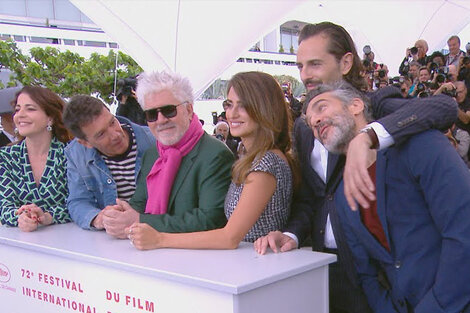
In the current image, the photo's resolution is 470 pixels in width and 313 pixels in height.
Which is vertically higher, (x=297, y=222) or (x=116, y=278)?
(x=297, y=222)

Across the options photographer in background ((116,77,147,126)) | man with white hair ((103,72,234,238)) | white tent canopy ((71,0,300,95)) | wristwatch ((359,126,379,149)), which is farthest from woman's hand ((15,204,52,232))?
white tent canopy ((71,0,300,95))

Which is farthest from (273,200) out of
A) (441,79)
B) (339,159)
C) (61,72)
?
(61,72)

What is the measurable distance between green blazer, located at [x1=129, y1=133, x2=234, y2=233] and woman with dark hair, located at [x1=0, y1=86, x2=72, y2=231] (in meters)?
0.88

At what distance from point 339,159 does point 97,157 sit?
1.41m

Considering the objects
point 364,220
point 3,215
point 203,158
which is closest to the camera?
point 364,220

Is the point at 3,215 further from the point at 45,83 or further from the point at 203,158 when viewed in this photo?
the point at 45,83

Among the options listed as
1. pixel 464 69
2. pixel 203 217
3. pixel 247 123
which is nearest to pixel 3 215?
pixel 203 217

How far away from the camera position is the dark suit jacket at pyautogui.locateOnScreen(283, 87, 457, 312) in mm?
1497

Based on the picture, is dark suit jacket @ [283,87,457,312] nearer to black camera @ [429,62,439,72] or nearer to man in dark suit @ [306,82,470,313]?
man in dark suit @ [306,82,470,313]

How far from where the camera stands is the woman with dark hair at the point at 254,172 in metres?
1.91

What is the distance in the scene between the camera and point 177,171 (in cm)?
228

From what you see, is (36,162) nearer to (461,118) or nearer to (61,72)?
(461,118)

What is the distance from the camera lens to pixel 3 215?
9.02 feet

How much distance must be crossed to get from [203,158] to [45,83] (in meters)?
19.6
